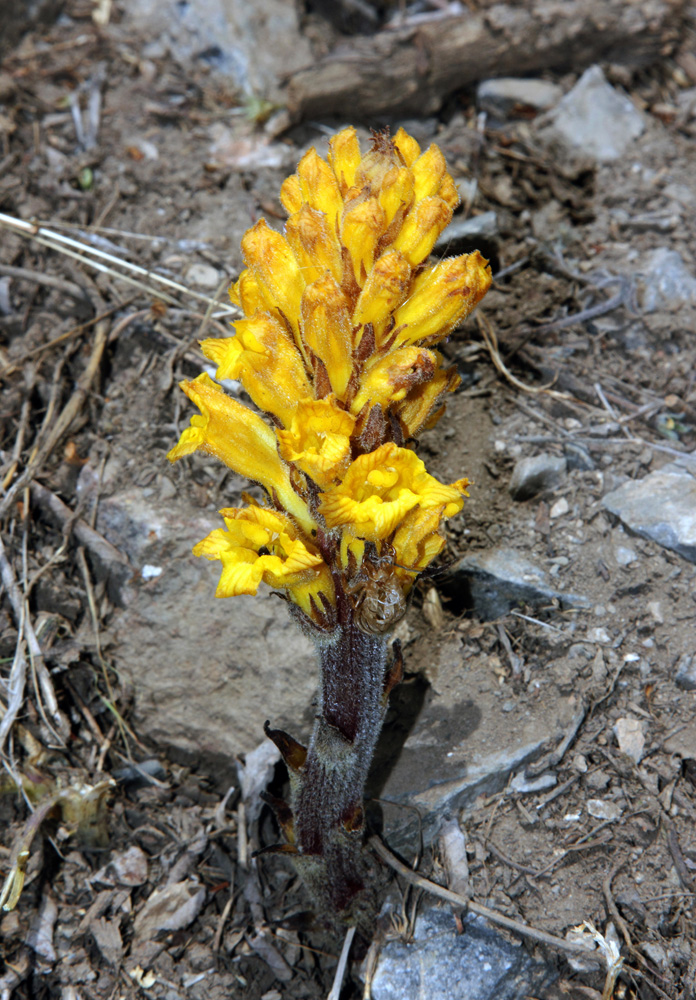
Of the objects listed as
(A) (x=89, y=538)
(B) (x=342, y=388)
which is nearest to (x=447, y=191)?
(B) (x=342, y=388)

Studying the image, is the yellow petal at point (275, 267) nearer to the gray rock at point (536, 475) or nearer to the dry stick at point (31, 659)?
the gray rock at point (536, 475)

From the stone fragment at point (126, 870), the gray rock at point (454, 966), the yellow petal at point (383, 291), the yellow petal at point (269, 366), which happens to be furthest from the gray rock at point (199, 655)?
the yellow petal at point (383, 291)

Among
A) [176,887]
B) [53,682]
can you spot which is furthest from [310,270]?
[176,887]

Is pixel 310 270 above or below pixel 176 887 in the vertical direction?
above

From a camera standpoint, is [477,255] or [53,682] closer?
[477,255]

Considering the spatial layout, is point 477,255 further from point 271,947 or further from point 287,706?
point 271,947

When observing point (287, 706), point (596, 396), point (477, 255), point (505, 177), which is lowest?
point (287, 706)

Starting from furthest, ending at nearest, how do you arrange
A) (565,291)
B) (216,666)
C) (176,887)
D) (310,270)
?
(565,291) → (216,666) → (176,887) → (310,270)

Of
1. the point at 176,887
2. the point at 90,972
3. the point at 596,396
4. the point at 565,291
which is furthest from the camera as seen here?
the point at 565,291
